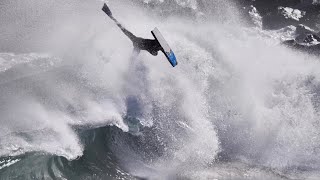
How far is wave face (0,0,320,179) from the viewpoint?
42.8 ft

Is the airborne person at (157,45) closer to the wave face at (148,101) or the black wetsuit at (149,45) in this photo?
the black wetsuit at (149,45)

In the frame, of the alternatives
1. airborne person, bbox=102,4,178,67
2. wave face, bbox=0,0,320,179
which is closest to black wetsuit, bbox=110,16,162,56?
airborne person, bbox=102,4,178,67

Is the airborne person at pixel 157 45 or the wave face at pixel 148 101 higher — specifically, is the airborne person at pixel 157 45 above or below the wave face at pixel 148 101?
above

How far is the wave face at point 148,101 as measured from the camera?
42.8 ft

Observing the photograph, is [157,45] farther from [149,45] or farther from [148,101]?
[148,101]

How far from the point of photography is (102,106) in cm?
1510

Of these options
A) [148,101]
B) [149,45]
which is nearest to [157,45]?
[149,45]

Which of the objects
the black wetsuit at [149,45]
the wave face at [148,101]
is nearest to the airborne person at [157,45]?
the black wetsuit at [149,45]

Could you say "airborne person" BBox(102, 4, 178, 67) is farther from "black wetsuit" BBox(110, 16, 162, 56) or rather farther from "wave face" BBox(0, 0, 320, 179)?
"wave face" BBox(0, 0, 320, 179)

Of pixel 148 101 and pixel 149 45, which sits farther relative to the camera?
pixel 148 101

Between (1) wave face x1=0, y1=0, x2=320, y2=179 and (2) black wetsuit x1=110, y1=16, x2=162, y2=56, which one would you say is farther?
(2) black wetsuit x1=110, y1=16, x2=162, y2=56

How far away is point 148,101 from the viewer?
613 inches

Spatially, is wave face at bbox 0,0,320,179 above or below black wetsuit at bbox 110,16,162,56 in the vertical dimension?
below

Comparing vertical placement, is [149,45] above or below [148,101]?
above
